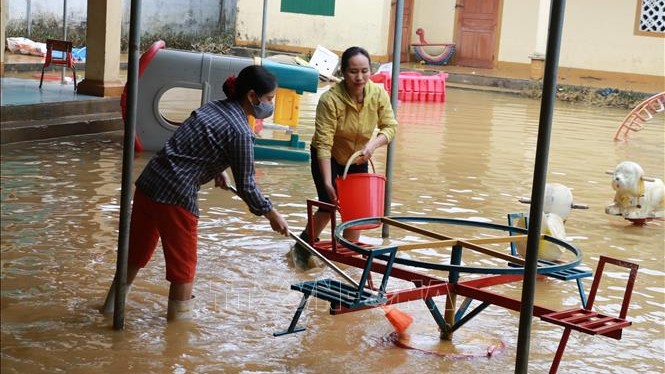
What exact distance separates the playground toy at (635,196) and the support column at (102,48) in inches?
276

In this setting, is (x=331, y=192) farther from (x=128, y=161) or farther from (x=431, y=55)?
(x=431, y=55)

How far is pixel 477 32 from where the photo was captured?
28516 mm

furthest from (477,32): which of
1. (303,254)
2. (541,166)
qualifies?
(541,166)

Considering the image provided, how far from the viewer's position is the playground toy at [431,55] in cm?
2834

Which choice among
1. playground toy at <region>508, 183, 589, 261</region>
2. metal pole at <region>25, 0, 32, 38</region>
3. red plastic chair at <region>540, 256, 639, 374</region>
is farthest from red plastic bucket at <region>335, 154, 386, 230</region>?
metal pole at <region>25, 0, 32, 38</region>

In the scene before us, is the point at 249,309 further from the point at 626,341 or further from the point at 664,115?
the point at 664,115

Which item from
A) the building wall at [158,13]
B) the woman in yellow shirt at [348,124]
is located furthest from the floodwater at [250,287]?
the building wall at [158,13]

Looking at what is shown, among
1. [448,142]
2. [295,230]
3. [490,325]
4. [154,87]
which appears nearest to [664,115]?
[448,142]

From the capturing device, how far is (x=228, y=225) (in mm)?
7941

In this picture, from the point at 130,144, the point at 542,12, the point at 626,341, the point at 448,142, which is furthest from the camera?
the point at 542,12

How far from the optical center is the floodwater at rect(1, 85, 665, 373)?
501 cm

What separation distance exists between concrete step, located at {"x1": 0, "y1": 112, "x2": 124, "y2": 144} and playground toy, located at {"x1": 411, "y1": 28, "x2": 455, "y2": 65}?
16399 millimetres

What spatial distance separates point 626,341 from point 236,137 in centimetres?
251

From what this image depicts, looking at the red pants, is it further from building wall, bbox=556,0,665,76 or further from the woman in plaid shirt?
building wall, bbox=556,0,665,76
